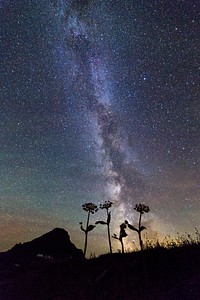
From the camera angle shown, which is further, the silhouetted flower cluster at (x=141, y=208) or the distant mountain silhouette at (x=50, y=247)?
the distant mountain silhouette at (x=50, y=247)

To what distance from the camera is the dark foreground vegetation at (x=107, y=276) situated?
37.3 feet

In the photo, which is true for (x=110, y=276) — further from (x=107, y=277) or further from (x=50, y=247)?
(x=50, y=247)

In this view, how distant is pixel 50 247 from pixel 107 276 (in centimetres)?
1310

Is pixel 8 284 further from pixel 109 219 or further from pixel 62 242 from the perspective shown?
pixel 62 242

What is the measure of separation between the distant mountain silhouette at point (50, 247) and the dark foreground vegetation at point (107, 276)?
7535 millimetres

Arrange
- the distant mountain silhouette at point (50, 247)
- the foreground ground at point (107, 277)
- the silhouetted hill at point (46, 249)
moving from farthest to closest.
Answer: the distant mountain silhouette at point (50, 247), the silhouetted hill at point (46, 249), the foreground ground at point (107, 277)

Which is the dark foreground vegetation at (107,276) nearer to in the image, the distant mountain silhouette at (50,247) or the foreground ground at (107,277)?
the foreground ground at (107,277)

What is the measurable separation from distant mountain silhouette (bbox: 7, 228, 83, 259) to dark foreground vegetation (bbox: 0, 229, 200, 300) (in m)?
7.53

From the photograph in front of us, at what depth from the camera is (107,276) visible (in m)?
12.8

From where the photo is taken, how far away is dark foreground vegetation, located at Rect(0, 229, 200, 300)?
1138 centimetres

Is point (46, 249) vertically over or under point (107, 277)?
over

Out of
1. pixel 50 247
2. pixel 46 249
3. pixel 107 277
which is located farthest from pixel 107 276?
pixel 50 247

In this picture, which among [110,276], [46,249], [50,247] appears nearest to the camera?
[110,276]

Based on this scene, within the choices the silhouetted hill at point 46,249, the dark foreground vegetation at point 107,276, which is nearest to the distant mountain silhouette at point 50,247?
the silhouetted hill at point 46,249
